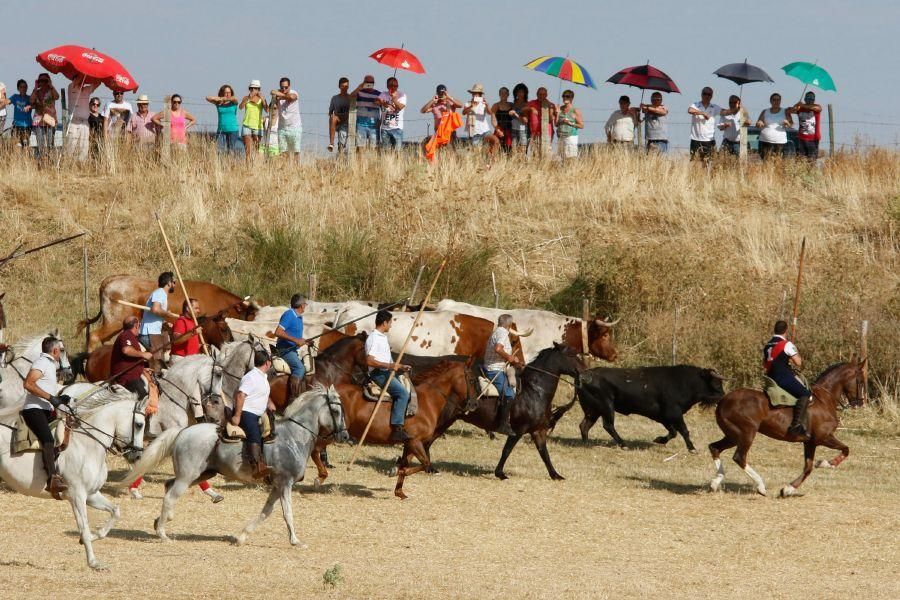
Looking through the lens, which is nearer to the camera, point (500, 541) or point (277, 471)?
point (277, 471)

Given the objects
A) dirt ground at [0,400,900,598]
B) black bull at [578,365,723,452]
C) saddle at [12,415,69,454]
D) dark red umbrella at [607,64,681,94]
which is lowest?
dirt ground at [0,400,900,598]

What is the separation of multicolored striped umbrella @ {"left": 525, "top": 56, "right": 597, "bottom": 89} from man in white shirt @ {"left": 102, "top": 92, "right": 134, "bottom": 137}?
827 cm

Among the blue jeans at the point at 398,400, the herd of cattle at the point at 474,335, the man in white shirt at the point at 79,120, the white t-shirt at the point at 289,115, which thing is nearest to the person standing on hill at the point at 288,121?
the white t-shirt at the point at 289,115

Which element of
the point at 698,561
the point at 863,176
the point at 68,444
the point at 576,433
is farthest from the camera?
the point at 863,176

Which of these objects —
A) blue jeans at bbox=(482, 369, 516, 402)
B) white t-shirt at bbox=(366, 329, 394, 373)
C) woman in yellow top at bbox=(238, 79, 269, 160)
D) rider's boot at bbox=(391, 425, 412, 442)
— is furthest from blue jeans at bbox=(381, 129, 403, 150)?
rider's boot at bbox=(391, 425, 412, 442)

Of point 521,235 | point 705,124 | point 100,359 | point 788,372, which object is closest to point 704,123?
point 705,124

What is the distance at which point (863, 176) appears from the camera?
28.8 meters

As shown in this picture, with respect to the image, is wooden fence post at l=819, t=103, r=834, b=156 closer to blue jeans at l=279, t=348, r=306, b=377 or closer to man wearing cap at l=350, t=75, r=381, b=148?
man wearing cap at l=350, t=75, r=381, b=148

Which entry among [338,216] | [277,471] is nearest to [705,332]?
[338,216]

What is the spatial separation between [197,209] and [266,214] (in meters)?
1.48

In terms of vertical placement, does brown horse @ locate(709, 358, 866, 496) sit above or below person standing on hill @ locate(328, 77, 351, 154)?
below

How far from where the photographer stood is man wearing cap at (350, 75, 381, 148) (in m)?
26.7

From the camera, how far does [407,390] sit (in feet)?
48.4

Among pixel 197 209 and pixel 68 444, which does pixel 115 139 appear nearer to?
pixel 197 209
